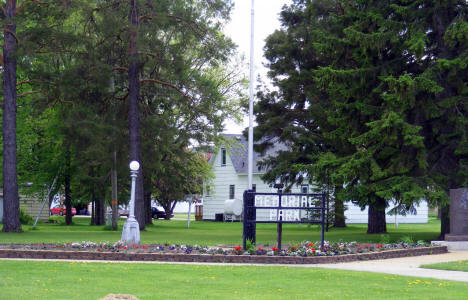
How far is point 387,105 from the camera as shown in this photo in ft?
75.6

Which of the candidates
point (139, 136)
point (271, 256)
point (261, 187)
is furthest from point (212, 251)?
point (261, 187)

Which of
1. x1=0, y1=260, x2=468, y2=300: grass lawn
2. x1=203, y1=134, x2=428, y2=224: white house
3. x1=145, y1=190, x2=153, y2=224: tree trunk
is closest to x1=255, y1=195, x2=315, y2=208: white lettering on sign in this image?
x1=0, y1=260, x2=468, y2=300: grass lawn

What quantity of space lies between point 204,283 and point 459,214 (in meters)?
12.2

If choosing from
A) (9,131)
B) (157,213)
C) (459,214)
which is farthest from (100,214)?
(459,214)

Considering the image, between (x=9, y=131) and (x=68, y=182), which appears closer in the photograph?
(x=9, y=131)

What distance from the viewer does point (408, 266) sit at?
15031 millimetres

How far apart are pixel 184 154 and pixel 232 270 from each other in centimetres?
2668

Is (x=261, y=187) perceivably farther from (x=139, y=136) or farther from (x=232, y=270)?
(x=232, y=270)

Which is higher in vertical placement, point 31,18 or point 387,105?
point 31,18

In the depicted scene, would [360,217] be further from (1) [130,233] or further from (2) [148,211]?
(1) [130,233]

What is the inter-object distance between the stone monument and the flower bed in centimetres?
401

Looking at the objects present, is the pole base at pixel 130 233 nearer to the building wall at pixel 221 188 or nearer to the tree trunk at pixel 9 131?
the tree trunk at pixel 9 131

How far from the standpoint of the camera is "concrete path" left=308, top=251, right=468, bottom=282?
43.1 ft

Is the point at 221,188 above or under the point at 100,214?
above
